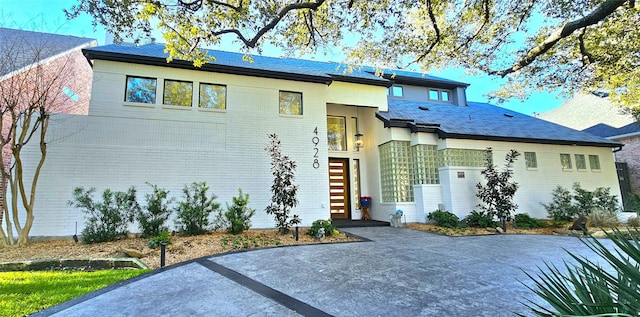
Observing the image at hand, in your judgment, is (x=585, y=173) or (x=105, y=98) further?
(x=585, y=173)

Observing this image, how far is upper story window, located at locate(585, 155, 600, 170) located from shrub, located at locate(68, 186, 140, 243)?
1713 cm

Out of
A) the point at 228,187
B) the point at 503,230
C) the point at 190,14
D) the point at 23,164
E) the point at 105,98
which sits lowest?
the point at 503,230

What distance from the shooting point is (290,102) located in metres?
10.4

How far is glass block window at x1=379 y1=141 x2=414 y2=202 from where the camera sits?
34.9ft

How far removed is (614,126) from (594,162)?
5970mm

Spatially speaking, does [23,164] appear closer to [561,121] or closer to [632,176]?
[632,176]

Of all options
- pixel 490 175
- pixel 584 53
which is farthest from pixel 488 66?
pixel 490 175

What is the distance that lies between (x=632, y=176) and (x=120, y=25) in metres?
22.9

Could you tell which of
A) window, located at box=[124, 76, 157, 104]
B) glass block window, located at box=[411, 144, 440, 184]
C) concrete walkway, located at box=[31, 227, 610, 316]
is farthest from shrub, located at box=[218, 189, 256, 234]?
glass block window, located at box=[411, 144, 440, 184]

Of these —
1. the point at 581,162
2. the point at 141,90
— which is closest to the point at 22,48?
the point at 141,90

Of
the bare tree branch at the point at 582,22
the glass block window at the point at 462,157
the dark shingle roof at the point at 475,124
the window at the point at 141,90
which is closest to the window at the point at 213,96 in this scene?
the window at the point at 141,90

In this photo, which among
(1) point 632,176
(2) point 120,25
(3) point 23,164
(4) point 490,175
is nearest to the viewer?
(2) point 120,25

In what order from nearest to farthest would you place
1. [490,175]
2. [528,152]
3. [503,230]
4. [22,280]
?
[22,280] → [503,230] → [490,175] → [528,152]

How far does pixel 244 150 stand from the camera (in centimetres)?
947
